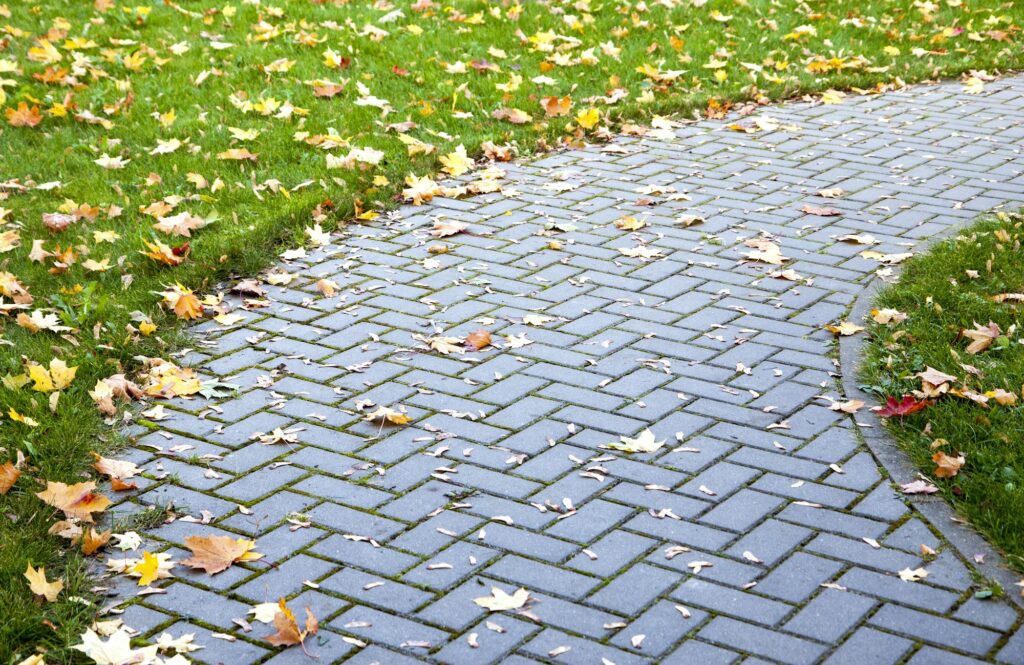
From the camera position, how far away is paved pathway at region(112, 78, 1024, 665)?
11.1 ft

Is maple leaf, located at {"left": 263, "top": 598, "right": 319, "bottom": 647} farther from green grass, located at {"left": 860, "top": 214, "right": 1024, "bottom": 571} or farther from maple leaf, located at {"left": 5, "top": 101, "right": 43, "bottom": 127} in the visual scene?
maple leaf, located at {"left": 5, "top": 101, "right": 43, "bottom": 127}

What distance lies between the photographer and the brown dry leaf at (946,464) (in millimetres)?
4043

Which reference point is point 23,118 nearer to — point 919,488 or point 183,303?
point 183,303

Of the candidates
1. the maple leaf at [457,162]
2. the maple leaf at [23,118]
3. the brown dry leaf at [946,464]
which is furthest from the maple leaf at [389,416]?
the maple leaf at [23,118]

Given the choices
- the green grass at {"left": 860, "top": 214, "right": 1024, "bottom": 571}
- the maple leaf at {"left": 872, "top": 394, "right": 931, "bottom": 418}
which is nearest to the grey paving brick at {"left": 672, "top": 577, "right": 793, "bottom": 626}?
the green grass at {"left": 860, "top": 214, "right": 1024, "bottom": 571}

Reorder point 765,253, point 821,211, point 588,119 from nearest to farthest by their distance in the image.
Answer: point 765,253, point 821,211, point 588,119

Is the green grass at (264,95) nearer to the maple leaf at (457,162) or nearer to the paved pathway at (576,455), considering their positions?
the maple leaf at (457,162)

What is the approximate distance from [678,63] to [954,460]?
19.6ft

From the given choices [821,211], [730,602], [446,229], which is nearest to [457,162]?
[446,229]

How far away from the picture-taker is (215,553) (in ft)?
12.1

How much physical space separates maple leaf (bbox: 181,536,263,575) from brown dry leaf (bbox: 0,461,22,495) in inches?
31.1

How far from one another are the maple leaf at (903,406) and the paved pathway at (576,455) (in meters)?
0.24

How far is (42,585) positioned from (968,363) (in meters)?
3.60

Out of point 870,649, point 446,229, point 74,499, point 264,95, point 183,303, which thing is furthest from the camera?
point 264,95
